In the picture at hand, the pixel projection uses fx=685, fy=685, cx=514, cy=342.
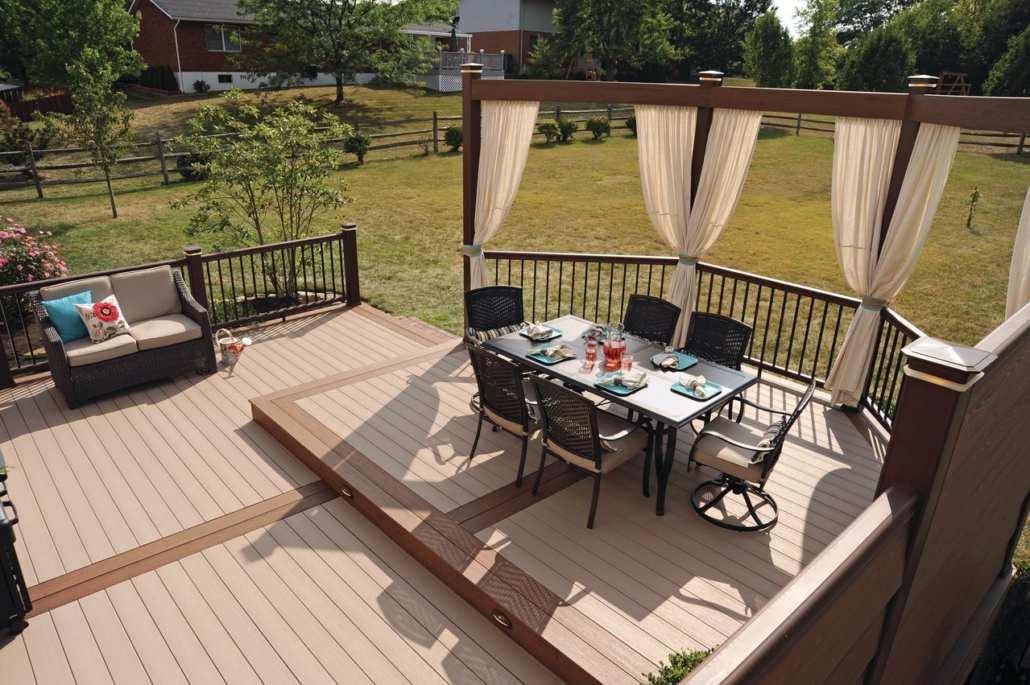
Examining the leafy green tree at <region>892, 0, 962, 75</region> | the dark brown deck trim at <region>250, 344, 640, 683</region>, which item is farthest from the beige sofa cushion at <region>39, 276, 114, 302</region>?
the leafy green tree at <region>892, 0, 962, 75</region>

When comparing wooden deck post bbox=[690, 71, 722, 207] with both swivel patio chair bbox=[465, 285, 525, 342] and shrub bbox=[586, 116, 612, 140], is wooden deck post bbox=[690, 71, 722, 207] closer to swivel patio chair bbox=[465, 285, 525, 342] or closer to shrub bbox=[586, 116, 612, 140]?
swivel patio chair bbox=[465, 285, 525, 342]

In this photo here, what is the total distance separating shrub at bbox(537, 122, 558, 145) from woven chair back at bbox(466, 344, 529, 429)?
1589 centimetres

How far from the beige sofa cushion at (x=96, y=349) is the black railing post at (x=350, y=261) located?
2655 millimetres

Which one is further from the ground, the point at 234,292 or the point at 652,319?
the point at 652,319

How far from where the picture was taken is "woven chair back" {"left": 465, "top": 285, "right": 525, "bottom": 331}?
20.3ft

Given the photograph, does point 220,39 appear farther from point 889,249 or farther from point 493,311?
point 889,249

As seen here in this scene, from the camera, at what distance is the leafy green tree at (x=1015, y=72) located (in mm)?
18984

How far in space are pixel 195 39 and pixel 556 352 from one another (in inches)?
1016

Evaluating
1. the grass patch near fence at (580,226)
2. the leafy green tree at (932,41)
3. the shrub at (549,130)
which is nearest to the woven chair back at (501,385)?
the grass patch near fence at (580,226)

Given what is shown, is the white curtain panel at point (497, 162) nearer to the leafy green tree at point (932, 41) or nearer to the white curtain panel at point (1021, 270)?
the white curtain panel at point (1021, 270)

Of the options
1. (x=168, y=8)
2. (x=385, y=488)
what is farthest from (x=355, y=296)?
(x=168, y=8)

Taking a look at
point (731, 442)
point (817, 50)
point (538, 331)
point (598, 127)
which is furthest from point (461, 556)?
point (817, 50)

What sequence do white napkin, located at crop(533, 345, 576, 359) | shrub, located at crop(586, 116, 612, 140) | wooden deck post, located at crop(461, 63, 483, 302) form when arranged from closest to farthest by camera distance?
white napkin, located at crop(533, 345, 576, 359)
wooden deck post, located at crop(461, 63, 483, 302)
shrub, located at crop(586, 116, 612, 140)

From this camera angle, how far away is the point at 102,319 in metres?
5.96
